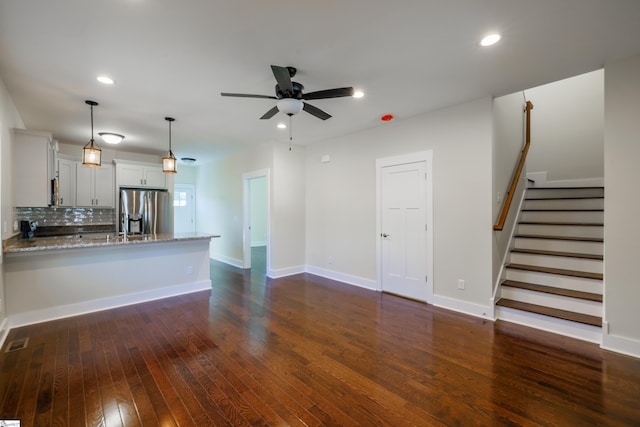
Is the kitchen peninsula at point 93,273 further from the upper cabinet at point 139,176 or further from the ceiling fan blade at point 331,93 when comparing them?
the ceiling fan blade at point 331,93

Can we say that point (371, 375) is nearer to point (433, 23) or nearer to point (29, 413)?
point (29, 413)

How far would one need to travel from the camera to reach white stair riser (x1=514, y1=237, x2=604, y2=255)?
11.5 feet

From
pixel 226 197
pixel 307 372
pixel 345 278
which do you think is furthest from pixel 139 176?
pixel 307 372

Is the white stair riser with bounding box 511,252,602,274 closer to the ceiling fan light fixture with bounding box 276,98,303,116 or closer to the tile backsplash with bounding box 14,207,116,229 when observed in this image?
the ceiling fan light fixture with bounding box 276,98,303,116

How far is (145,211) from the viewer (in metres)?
6.05

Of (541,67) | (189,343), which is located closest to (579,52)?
(541,67)

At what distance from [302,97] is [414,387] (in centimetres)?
267

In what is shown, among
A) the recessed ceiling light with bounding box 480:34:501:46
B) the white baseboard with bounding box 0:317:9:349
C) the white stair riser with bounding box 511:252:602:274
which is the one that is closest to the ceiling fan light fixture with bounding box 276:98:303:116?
the recessed ceiling light with bounding box 480:34:501:46

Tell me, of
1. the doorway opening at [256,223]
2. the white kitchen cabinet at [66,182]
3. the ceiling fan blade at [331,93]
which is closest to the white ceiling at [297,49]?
the ceiling fan blade at [331,93]

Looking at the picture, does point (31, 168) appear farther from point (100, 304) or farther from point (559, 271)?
point (559, 271)

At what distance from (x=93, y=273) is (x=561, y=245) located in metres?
6.25

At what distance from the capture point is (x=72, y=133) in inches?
196

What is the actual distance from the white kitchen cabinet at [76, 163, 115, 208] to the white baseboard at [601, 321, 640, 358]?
7.81 meters

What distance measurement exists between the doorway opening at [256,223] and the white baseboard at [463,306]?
10.4ft
